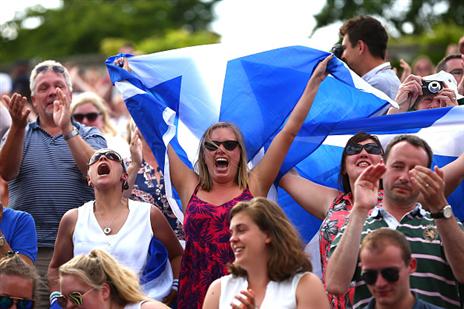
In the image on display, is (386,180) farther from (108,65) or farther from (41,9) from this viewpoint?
(41,9)

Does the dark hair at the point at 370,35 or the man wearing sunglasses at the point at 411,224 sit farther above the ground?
the dark hair at the point at 370,35

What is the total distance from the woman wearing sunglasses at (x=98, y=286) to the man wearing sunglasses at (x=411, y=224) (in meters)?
1.15

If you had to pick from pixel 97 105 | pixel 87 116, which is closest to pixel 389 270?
pixel 87 116

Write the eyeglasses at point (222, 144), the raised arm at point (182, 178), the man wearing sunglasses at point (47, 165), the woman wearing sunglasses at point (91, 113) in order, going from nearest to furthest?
the eyeglasses at point (222, 144) → the raised arm at point (182, 178) → the man wearing sunglasses at point (47, 165) → the woman wearing sunglasses at point (91, 113)

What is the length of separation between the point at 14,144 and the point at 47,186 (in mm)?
400

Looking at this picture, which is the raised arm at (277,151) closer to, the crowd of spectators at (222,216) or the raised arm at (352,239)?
the crowd of spectators at (222,216)

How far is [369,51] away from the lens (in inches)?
371

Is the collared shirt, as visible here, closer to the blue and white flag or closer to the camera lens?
the blue and white flag

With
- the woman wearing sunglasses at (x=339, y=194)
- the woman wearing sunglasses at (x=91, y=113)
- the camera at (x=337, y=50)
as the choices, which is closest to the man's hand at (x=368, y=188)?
the woman wearing sunglasses at (x=339, y=194)

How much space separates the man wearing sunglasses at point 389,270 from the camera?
247 inches

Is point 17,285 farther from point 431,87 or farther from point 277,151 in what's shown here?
point 431,87

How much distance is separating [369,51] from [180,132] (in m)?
1.74

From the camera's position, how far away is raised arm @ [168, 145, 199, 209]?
8.11 meters

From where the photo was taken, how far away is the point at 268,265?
6727mm
